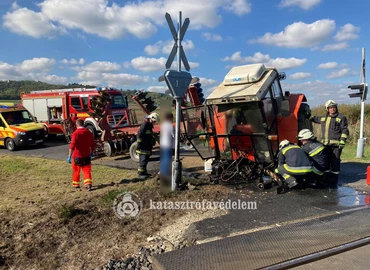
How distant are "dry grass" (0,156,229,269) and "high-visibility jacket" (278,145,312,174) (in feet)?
4.60

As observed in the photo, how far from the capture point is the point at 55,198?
661 centimetres

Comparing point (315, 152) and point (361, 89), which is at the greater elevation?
point (361, 89)

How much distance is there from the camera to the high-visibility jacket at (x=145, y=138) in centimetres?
818

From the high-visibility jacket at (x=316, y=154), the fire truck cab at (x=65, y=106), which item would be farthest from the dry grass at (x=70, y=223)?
the fire truck cab at (x=65, y=106)

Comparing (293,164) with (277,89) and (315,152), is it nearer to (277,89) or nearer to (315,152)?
(315,152)

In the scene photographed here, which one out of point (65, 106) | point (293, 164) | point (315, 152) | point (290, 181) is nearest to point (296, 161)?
point (293, 164)

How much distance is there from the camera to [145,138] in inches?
325

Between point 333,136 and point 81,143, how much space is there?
5.93m

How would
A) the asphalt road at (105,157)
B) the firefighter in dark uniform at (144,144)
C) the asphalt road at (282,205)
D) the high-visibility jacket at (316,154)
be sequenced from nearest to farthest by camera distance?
the asphalt road at (282,205)
the high-visibility jacket at (316,154)
the firefighter in dark uniform at (144,144)
the asphalt road at (105,157)

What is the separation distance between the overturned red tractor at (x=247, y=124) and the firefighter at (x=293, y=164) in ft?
0.88

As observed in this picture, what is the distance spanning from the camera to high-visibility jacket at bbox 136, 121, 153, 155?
8.18m

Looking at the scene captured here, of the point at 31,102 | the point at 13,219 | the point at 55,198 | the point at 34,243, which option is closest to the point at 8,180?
the point at 55,198

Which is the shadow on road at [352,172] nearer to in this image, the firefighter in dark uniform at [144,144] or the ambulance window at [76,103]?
the firefighter in dark uniform at [144,144]

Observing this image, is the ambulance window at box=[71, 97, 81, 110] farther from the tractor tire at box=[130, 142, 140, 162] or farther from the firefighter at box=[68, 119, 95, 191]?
the firefighter at box=[68, 119, 95, 191]
